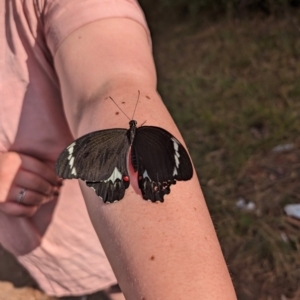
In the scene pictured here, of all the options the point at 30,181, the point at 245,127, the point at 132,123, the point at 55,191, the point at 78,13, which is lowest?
the point at 245,127

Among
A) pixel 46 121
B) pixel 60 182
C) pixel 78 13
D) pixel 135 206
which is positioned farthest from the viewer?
pixel 60 182

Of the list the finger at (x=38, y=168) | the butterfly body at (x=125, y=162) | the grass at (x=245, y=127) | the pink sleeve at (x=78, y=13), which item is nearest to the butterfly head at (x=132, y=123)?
the butterfly body at (x=125, y=162)

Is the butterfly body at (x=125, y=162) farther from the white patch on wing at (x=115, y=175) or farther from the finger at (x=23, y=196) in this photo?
the finger at (x=23, y=196)

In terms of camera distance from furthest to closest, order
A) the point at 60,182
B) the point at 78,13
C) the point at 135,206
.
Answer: the point at 60,182 → the point at 78,13 → the point at 135,206

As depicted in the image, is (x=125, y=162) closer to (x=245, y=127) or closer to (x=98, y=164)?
(x=98, y=164)

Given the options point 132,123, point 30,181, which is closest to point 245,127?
point 30,181
